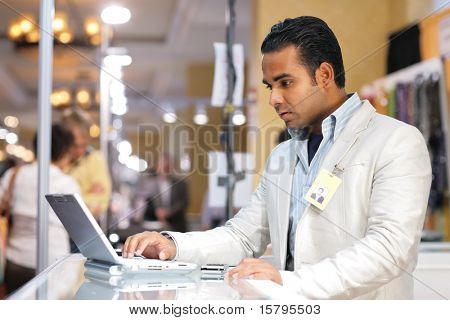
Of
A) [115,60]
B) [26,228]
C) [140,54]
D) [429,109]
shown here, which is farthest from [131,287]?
[140,54]

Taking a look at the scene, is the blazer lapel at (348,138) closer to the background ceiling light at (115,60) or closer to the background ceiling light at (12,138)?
the background ceiling light at (12,138)

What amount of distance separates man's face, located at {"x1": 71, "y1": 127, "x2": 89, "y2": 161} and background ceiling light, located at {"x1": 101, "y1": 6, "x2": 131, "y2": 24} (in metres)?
2.67

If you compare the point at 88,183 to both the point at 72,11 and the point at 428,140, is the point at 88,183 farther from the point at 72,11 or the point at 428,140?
the point at 72,11

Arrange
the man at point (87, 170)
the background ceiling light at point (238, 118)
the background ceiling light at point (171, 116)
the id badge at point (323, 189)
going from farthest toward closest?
the man at point (87, 170), the background ceiling light at point (171, 116), the background ceiling light at point (238, 118), the id badge at point (323, 189)

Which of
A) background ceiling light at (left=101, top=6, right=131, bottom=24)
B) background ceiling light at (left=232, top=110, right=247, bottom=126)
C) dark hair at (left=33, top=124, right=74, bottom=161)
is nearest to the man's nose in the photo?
background ceiling light at (left=232, top=110, right=247, bottom=126)


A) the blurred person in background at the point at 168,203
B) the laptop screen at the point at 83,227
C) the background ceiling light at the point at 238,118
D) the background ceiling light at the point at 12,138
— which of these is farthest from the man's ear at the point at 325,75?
the blurred person in background at the point at 168,203

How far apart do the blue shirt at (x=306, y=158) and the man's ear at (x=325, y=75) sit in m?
0.06

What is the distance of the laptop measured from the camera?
1455 mm

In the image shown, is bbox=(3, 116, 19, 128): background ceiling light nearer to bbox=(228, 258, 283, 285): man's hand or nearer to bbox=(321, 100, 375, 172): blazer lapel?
bbox=(321, 100, 375, 172): blazer lapel

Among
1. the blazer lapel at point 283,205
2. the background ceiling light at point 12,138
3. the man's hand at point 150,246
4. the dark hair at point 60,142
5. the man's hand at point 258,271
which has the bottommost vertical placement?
the man's hand at point 258,271

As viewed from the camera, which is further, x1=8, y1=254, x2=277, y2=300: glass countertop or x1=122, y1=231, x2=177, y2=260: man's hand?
x1=122, y1=231, x2=177, y2=260: man's hand

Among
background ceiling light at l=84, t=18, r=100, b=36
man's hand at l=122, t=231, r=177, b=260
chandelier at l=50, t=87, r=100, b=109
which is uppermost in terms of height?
background ceiling light at l=84, t=18, r=100, b=36

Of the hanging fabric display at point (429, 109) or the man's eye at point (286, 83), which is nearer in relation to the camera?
the man's eye at point (286, 83)

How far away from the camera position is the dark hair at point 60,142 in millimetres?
3330
